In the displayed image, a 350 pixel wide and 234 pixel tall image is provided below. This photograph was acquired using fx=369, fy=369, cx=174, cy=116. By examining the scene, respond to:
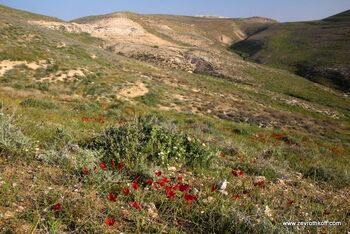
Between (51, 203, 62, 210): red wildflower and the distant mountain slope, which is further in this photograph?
the distant mountain slope

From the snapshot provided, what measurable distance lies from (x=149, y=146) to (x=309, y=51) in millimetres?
86236

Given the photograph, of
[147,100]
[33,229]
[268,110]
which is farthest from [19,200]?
[268,110]

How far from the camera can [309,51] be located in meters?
85.7

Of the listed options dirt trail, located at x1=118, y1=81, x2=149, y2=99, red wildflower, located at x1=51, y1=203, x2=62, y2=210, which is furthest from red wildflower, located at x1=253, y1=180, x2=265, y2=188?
dirt trail, located at x1=118, y1=81, x2=149, y2=99

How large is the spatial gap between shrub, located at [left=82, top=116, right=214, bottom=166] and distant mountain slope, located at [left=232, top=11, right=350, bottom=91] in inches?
2460

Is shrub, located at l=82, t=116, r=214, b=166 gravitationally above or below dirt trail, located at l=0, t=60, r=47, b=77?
above

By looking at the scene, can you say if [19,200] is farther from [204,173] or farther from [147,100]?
[147,100]

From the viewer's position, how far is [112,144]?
6922mm

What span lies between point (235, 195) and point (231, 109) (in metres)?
25.6

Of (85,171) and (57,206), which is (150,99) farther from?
(57,206)

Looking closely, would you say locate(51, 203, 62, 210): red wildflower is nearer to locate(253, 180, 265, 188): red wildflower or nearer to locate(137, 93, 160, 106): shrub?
locate(253, 180, 265, 188): red wildflower

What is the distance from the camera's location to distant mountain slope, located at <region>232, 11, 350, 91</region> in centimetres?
7019

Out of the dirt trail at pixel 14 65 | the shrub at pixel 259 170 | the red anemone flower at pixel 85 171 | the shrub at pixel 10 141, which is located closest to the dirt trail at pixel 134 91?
the dirt trail at pixel 14 65

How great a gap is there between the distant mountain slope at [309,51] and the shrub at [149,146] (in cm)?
6248
